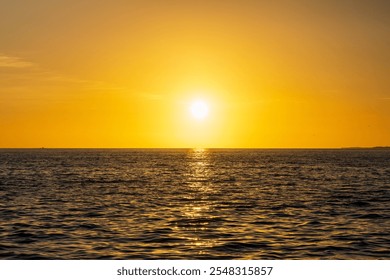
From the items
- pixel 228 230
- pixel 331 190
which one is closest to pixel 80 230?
→ pixel 228 230

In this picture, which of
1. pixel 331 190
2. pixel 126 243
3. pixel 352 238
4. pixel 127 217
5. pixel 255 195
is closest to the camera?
pixel 126 243

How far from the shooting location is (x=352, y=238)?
2919 centimetres

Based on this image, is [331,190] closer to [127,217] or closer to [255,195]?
[255,195]

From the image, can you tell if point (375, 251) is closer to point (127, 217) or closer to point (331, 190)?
point (127, 217)

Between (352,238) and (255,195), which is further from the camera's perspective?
(255,195)

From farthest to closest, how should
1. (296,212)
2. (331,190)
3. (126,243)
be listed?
(331,190)
(296,212)
(126,243)

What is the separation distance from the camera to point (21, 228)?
Result: 32219 millimetres
